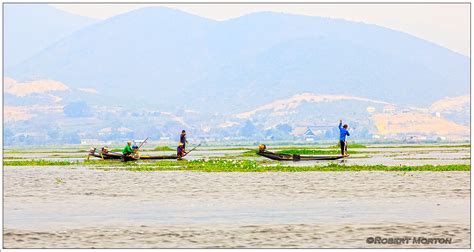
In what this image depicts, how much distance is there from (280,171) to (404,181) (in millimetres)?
10243

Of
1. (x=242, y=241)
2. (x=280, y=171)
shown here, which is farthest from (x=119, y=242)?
(x=280, y=171)

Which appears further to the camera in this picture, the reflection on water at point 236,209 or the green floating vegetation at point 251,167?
the green floating vegetation at point 251,167

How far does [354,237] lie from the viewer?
2512 centimetres

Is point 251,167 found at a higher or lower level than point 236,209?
higher

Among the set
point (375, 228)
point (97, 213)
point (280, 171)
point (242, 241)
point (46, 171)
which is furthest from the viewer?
point (46, 171)

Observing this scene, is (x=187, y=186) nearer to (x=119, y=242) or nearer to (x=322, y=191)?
(x=322, y=191)

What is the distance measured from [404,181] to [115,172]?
57.9ft

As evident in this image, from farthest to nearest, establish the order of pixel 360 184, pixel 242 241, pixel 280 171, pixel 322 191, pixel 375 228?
pixel 280 171 < pixel 360 184 < pixel 322 191 < pixel 375 228 < pixel 242 241

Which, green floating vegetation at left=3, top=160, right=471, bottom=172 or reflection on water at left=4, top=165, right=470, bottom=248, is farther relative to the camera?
green floating vegetation at left=3, top=160, right=471, bottom=172

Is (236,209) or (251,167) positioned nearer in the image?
(236,209)

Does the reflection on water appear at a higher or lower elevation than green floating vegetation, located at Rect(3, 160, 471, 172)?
lower

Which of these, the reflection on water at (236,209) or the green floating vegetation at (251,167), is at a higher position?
the green floating vegetation at (251,167)

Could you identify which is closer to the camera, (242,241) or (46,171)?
(242,241)

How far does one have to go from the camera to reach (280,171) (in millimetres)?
51594
